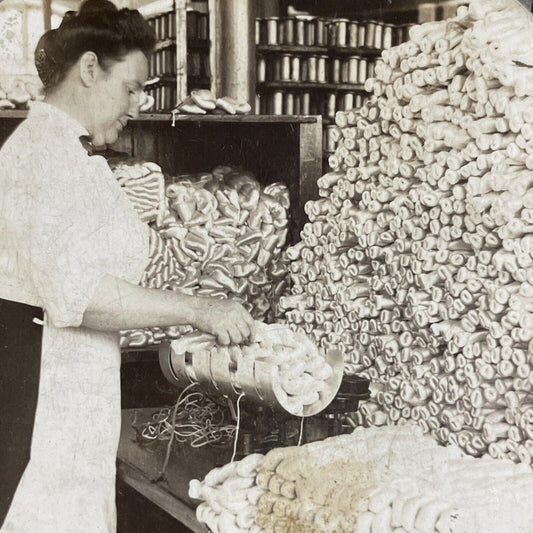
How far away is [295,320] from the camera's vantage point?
3.66m

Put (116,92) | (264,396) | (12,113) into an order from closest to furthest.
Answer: (116,92), (264,396), (12,113)

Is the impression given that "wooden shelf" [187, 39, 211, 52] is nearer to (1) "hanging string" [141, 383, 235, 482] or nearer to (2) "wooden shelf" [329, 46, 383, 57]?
(2) "wooden shelf" [329, 46, 383, 57]

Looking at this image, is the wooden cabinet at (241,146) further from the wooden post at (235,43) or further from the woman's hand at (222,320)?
the wooden post at (235,43)

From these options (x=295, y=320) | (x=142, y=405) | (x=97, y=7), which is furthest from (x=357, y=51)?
(x=97, y=7)

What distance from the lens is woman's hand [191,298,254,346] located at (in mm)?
2398

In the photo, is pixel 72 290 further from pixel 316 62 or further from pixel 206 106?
pixel 316 62

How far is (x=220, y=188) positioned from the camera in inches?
159

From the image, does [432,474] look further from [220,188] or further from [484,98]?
[220,188]

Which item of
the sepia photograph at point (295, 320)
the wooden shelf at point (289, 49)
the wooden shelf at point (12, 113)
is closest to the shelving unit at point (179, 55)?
the wooden shelf at point (289, 49)

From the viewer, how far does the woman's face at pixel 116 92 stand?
250 cm

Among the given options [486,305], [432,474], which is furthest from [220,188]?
[432,474]

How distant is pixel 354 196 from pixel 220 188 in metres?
0.86

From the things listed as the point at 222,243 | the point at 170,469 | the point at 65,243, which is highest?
the point at 65,243

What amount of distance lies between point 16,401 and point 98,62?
39.9 inches
